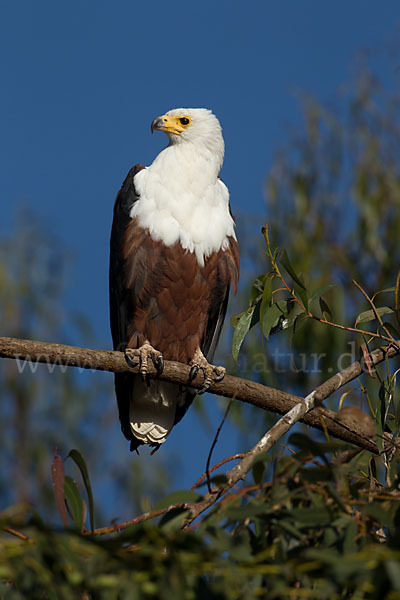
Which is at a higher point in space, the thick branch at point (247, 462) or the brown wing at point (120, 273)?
the brown wing at point (120, 273)

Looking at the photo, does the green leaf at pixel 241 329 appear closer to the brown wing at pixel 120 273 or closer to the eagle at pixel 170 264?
the eagle at pixel 170 264

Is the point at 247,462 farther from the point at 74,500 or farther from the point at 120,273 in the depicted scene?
the point at 120,273

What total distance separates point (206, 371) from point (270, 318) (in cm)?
87

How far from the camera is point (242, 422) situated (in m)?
5.62

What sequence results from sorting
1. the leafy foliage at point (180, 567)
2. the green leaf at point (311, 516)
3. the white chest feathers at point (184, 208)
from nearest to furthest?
the leafy foliage at point (180, 567), the green leaf at point (311, 516), the white chest feathers at point (184, 208)

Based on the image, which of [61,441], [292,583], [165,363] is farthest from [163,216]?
[61,441]

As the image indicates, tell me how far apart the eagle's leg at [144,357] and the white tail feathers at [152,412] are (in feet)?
2.01

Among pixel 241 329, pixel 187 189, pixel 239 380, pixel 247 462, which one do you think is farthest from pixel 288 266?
pixel 187 189

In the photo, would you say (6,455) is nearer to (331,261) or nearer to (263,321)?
(331,261)

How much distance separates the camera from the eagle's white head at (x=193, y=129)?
4.87 m

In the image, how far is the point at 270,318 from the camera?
3240 millimetres

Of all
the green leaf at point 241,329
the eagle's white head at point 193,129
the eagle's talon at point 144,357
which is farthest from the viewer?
the eagle's white head at point 193,129

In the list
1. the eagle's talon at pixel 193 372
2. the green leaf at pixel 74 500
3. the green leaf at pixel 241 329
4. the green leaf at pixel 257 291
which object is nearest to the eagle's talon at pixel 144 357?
the eagle's talon at pixel 193 372

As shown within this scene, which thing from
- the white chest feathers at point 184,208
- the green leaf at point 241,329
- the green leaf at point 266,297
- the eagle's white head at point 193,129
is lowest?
the green leaf at point 241,329
